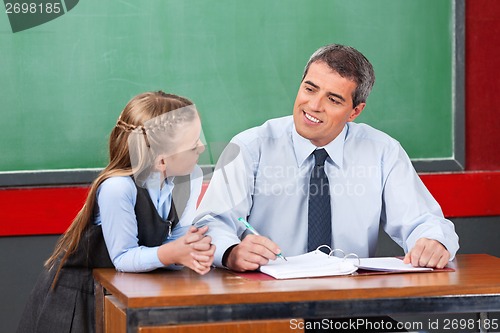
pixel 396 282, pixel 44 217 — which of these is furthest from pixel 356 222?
pixel 44 217

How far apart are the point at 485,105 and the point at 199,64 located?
4.06ft

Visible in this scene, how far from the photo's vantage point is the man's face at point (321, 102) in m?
2.57

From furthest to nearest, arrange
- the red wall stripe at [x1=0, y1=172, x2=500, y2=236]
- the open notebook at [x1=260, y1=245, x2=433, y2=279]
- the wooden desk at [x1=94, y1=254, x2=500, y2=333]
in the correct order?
the red wall stripe at [x1=0, y1=172, x2=500, y2=236]
the open notebook at [x1=260, y1=245, x2=433, y2=279]
the wooden desk at [x1=94, y1=254, x2=500, y2=333]

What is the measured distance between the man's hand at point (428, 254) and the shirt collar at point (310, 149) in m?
0.44

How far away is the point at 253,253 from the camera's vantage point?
84.0 inches

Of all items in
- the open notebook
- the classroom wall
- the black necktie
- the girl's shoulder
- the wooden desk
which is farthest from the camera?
the classroom wall

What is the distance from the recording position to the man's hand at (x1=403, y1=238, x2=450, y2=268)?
220cm

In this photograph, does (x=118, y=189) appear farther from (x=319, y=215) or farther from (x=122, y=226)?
(x=319, y=215)

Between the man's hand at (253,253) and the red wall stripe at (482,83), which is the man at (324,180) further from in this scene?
the red wall stripe at (482,83)

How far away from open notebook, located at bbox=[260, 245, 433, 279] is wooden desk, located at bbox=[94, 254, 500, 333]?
0.13 feet

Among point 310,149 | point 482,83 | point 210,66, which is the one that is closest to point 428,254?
point 310,149

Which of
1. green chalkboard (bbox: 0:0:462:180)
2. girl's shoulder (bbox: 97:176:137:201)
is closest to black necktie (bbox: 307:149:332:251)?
girl's shoulder (bbox: 97:176:137:201)

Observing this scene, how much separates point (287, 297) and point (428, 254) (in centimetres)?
57

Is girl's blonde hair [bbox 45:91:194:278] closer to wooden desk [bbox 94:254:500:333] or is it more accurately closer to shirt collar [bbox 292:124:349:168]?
wooden desk [bbox 94:254:500:333]
